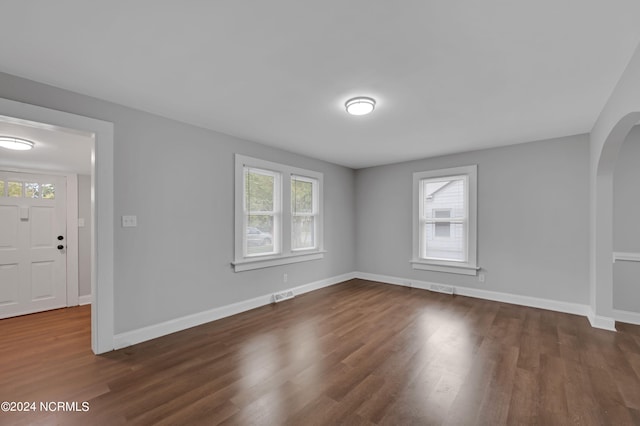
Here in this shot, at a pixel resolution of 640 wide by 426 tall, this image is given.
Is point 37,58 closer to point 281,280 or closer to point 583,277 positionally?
point 281,280

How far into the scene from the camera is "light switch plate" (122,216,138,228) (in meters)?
2.92

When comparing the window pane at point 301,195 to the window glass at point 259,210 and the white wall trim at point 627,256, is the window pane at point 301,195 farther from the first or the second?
the white wall trim at point 627,256

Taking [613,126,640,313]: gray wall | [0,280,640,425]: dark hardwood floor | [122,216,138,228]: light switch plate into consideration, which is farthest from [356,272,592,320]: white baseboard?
[122,216,138,228]: light switch plate

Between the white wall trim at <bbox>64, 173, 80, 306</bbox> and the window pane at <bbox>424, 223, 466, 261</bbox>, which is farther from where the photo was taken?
the window pane at <bbox>424, 223, 466, 261</bbox>

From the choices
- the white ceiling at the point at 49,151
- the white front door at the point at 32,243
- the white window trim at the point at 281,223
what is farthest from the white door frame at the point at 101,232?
the white front door at the point at 32,243

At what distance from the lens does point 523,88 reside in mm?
2537

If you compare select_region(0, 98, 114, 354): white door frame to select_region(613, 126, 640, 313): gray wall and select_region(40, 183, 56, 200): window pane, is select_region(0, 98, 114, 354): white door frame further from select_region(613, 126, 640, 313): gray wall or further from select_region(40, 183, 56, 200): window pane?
select_region(613, 126, 640, 313): gray wall

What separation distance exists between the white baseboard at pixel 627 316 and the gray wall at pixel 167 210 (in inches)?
188

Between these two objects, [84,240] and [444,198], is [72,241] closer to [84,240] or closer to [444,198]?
[84,240]

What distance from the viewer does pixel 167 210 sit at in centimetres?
327

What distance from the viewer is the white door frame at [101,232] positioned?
8.87ft

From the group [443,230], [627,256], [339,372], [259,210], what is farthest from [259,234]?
[627,256]

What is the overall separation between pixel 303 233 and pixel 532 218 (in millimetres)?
3719

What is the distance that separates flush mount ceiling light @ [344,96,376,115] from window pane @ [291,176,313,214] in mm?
2259
